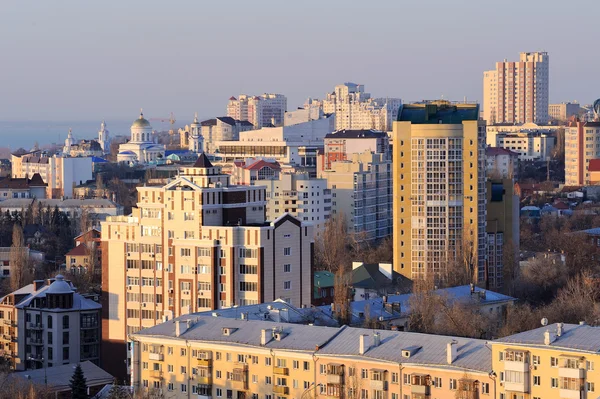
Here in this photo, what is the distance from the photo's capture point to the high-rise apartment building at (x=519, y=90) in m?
87.4

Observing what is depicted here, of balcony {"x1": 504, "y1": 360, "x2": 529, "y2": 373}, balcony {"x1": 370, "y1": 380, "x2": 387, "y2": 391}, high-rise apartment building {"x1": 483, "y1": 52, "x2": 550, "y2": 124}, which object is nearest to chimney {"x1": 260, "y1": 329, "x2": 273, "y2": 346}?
balcony {"x1": 370, "y1": 380, "x2": 387, "y2": 391}

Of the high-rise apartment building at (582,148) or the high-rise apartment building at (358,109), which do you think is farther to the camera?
the high-rise apartment building at (358,109)

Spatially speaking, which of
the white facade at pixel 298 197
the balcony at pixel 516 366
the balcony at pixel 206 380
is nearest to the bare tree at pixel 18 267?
the white facade at pixel 298 197

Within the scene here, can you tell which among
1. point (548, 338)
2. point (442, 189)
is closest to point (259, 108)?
point (442, 189)

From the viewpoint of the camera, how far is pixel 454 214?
32.1 m

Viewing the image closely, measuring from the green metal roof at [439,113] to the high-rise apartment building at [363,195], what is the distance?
9.63m

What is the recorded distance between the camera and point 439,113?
3256 centimetres

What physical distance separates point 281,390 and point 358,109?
73483 millimetres

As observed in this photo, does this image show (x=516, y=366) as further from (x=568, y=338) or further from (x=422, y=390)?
(x=422, y=390)

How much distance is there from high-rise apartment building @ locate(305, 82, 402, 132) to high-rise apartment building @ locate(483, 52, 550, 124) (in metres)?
5.60

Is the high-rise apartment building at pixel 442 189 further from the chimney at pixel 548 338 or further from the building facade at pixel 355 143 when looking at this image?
the building facade at pixel 355 143

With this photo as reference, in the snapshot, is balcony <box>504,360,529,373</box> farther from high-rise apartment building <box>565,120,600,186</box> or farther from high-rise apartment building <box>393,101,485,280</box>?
high-rise apartment building <box>565,120,600,186</box>

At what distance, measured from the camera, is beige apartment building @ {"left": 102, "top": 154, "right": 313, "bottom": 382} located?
75.9ft

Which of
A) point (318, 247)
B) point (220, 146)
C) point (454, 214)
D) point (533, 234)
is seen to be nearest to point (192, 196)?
point (454, 214)
